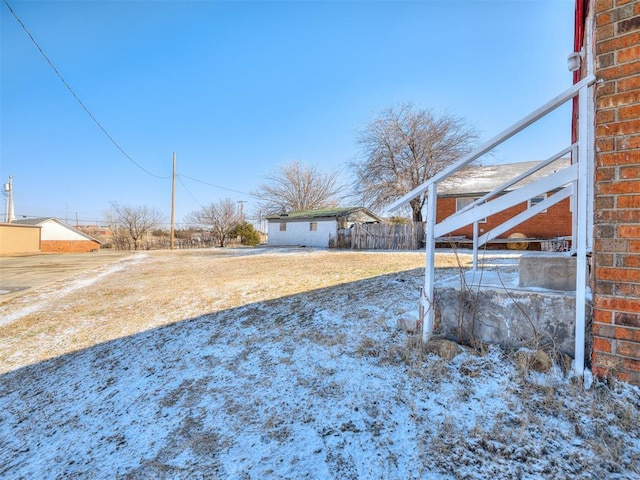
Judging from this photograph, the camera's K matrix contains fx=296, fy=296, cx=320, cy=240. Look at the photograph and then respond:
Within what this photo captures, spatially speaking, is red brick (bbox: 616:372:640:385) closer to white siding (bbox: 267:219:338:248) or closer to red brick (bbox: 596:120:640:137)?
red brick (bbox: 596:120:640:137)

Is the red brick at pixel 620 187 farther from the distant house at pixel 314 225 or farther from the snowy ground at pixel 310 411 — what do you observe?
the distant house at pixel 314 225

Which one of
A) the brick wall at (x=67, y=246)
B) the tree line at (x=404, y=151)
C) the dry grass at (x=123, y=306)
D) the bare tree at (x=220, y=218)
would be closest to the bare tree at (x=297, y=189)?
the bare tree at (x=220, y=218)

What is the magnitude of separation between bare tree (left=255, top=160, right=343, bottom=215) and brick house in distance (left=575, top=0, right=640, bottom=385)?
3055cm

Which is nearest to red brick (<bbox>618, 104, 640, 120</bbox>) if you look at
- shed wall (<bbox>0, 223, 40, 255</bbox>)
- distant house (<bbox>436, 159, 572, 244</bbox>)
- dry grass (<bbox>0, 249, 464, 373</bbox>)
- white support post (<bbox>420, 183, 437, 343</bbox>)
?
white support post (<bbox>420, 183, 437, 343</bbox>)

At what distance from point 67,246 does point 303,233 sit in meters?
23.8

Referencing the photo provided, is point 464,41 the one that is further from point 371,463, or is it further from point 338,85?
point 371,463

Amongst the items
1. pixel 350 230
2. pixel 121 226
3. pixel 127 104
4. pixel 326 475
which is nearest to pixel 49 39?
pixel 127 104

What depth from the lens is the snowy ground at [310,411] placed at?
56.8 inches

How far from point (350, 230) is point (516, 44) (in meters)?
11.9

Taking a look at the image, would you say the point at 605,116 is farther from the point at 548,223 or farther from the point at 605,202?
the point at 548,223

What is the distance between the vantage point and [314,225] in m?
20.6

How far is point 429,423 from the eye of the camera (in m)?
1.66

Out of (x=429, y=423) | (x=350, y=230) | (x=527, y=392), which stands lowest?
(x=429, y=423)

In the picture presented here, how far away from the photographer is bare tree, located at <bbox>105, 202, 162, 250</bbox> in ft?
99.3
